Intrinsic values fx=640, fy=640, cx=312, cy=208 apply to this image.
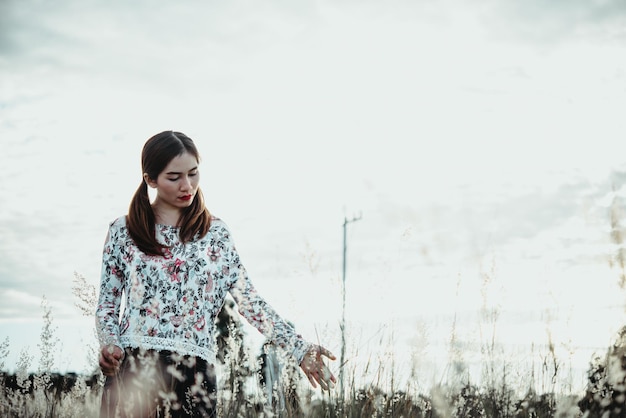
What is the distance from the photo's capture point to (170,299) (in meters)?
2.58

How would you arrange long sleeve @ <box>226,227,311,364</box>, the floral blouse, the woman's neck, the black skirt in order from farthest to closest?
the woman's neck < long sleeve @ <box>226,227,311,364</box> < the floral blouse < the black skirt

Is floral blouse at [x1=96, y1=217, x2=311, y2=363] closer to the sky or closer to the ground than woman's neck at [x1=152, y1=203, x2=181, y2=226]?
closer to the ground

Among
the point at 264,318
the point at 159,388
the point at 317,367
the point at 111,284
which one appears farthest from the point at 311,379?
the point at 111,284

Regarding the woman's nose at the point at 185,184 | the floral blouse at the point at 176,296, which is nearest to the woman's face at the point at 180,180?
the woman's nose at the point at 185,184

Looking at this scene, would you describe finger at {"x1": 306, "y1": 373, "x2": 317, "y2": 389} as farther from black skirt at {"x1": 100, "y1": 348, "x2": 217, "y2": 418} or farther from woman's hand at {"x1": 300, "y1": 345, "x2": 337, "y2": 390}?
black skirt at {"x1": 100, "y1": 348, "x2": 217, "y2": 418}

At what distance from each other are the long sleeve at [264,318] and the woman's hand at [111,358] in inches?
21.2

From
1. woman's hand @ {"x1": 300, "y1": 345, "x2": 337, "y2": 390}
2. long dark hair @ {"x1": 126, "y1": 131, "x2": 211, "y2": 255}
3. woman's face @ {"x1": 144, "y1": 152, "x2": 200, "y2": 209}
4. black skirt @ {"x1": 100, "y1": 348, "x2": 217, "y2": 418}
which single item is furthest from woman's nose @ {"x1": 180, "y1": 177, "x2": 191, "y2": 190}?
woman's hand @ {"x1": 300, "y1": 345, "x2": 337, "y2": 390}

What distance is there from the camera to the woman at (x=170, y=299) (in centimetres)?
241

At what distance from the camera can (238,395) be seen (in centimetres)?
281

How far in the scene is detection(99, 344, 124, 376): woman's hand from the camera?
236 centimetres

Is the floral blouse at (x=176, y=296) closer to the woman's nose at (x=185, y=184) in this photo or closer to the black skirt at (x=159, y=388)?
the black skirt at (x=159, y=388)

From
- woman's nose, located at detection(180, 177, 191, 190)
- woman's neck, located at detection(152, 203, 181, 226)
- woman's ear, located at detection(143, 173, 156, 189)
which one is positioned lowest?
woman's neck, located at detection(152, 203, 181, 226)

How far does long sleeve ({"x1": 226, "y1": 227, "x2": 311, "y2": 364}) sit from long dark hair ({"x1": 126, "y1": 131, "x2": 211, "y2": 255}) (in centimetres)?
24

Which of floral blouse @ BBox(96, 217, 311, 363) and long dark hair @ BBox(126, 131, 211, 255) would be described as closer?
floral blouse @ BBox(96, 217, 311, 363)
